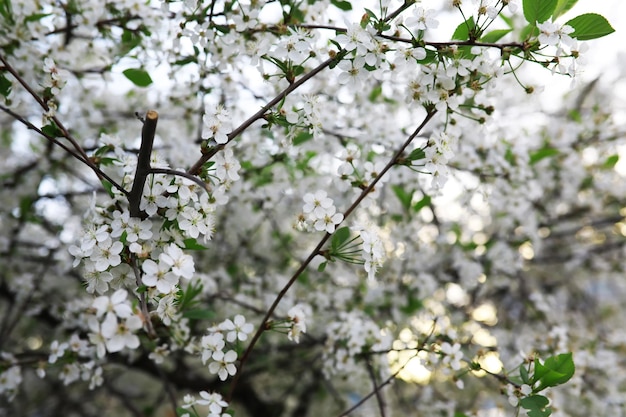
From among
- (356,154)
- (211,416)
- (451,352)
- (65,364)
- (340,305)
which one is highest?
(340,305)

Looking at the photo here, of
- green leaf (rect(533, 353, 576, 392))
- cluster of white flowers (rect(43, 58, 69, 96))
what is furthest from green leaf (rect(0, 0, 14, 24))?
green leaf (rect(533, 353, 576, 392))

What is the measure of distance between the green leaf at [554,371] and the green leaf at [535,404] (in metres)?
0.03

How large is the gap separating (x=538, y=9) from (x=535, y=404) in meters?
1.03

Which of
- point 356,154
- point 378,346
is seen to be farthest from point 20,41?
point 378,346

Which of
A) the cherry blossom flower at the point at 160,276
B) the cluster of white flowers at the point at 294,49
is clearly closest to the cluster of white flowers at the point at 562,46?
the cluster of white flowers at the point at 294,49

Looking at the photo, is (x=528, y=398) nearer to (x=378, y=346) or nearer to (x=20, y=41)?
(x=378, y=346)

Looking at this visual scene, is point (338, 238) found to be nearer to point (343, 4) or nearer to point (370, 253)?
point (370, 253)

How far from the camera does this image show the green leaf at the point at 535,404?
1.32 m

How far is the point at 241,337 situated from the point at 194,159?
0.99 m

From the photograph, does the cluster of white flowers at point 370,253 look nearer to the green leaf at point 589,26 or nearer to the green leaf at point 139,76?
the green leaf at point 589,26

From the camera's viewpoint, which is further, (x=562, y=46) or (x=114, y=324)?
(x=562, y=46)

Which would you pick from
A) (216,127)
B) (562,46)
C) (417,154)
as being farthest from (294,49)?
(562,46)

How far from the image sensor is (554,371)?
53.8 inches

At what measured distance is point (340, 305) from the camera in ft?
9.00
